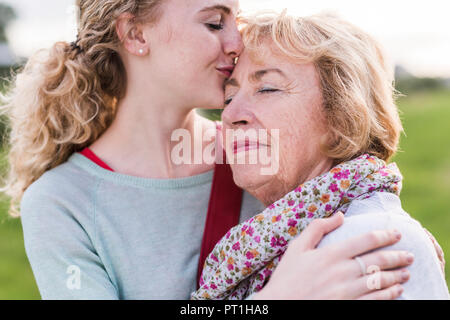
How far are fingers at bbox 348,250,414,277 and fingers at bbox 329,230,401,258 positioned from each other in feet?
0.07

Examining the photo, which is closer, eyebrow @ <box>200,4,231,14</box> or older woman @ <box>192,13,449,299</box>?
older woman @ <box>192,13,449,299</box>

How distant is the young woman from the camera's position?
7.11 feet

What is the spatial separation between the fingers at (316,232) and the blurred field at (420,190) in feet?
4.05

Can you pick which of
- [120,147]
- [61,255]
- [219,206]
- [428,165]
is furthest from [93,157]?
[428,165]

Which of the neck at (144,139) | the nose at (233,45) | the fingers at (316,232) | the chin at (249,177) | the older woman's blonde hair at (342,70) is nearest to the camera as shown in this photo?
the fingers at (316,232)

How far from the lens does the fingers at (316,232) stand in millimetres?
1742

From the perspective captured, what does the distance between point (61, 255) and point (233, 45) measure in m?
1.20

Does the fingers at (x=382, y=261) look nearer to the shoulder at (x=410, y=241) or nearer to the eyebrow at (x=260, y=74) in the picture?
the shoulder at (x=410, y=241)

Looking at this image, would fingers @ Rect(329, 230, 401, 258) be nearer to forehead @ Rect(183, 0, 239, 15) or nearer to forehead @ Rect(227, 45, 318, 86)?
forehead @ Rect(227, 45, 318, 86)

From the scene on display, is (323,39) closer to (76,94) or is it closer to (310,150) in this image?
(310,150)

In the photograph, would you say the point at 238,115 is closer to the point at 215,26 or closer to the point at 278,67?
the point at 278,67

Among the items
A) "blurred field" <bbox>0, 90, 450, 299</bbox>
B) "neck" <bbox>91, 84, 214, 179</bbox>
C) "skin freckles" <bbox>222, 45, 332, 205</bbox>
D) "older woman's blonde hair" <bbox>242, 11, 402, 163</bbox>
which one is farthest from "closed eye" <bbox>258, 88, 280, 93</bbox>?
"blurred field" <bbox>0, 90, 450, 299</bbox>

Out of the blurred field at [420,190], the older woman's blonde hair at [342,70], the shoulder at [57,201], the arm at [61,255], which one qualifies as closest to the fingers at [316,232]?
the older woman's blonde hair at [342,70]

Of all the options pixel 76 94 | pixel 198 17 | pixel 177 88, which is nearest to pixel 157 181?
pixel 177 88
